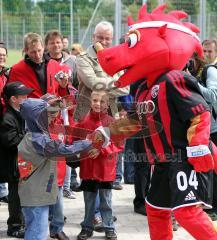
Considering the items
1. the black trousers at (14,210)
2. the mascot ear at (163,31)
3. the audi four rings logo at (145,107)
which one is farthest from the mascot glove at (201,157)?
the black trousers at (14,210)

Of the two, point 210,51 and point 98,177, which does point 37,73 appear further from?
point 210,51

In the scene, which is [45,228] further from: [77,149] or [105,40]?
[105,40]

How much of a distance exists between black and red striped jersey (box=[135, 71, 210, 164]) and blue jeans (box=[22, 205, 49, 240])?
101cm

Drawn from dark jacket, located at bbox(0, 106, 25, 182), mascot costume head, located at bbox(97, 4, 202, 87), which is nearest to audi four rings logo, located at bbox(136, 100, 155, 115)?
mascot costume head, located at bbox(97, 4, 202, 87)

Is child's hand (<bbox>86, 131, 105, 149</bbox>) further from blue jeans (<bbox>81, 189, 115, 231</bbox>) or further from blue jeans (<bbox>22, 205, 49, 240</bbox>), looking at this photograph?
blue jeans (<bbox>81, 189, 115, 231</bbox>)

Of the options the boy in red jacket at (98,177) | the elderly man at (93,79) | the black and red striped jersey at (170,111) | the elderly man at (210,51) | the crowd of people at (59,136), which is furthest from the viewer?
the elderly man at (210,51)

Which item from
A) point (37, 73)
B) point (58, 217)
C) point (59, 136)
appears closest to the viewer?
point (59, 136)

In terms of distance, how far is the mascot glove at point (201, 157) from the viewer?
11.4 ft

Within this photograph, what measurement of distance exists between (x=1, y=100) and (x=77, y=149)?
1499mm

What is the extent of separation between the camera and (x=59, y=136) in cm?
396

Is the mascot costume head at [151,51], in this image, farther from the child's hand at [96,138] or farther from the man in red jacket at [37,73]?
the man in red jacket at [37,73]

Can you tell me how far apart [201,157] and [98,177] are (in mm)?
1407

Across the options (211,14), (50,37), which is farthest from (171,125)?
(211,14)

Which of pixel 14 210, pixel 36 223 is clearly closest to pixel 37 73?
pixel 14 210
